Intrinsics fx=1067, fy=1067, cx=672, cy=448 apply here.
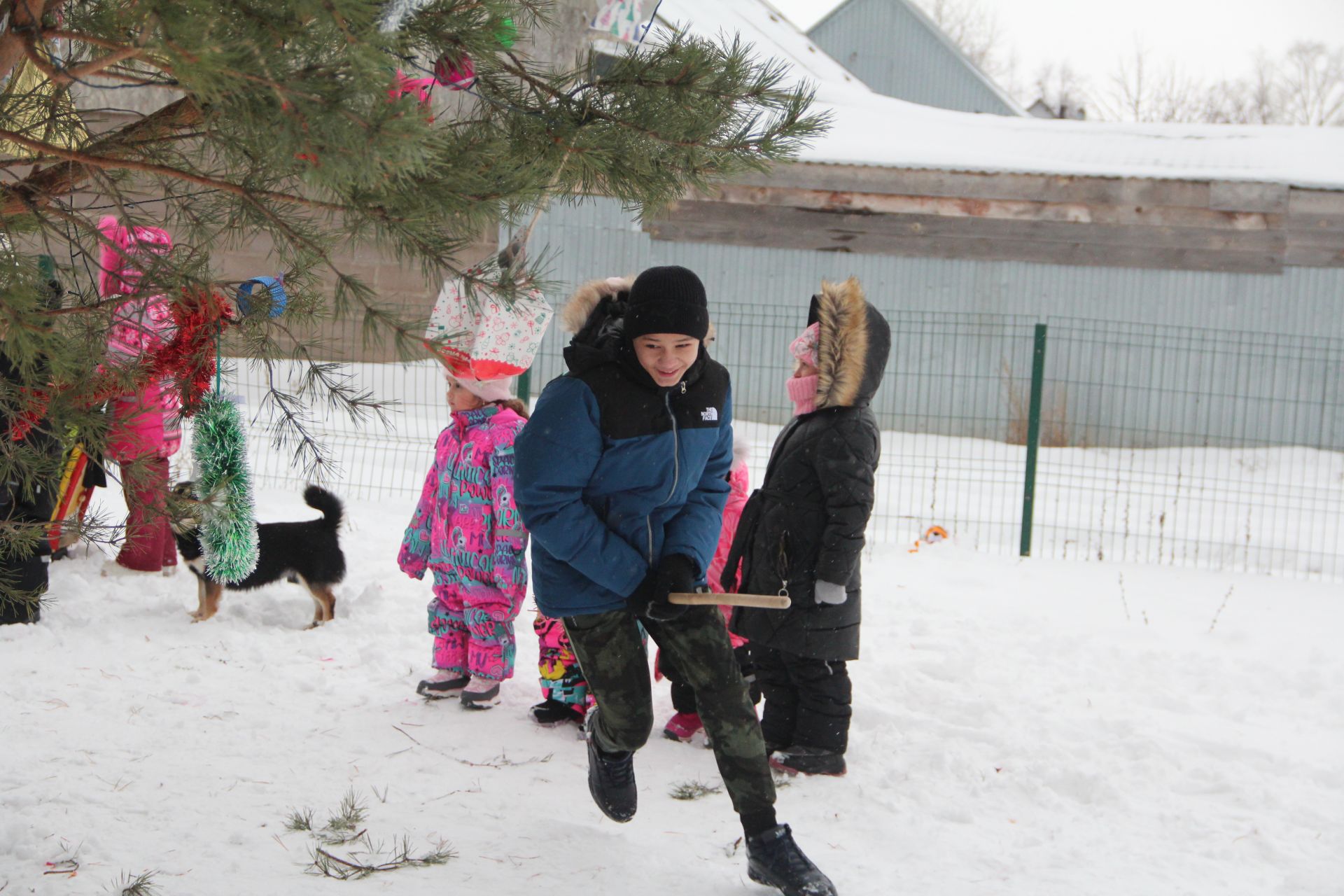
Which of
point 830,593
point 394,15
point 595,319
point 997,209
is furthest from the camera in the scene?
point 997,209

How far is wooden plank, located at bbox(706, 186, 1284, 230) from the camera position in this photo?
440 inches

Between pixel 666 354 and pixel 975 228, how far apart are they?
9635 millimetres

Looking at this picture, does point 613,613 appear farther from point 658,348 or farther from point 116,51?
point 116,51

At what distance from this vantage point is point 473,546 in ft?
13.5

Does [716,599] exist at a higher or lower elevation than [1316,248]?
lower

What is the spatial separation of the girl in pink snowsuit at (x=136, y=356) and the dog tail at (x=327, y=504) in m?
1.89

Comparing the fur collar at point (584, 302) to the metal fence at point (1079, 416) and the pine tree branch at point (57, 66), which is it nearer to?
the pine tree branch at point (57, 66)

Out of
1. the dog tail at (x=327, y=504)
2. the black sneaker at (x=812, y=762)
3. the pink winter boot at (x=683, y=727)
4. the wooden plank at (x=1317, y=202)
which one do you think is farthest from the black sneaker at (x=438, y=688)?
the wooden plank at (x=1317, y=202)

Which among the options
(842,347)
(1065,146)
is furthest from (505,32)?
(1065,146)

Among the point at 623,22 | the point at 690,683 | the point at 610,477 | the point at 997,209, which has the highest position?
the point at 997,209

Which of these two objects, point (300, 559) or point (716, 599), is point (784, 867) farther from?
point (300, 559)

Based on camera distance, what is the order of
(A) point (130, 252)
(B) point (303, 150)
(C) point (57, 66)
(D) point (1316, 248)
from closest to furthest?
(B) point (303, 150), (C) point (57, 66), (A) point (130, 252), (D) point (1316, 248)

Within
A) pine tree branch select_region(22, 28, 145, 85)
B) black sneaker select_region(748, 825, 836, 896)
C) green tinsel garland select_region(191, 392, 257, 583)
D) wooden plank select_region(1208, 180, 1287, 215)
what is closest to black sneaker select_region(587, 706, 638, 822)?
black sneaker select_region(748, 825, 836, 896)

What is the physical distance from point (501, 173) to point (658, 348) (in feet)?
2.38
